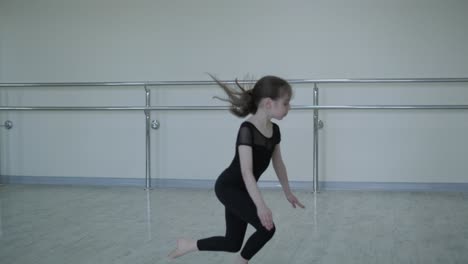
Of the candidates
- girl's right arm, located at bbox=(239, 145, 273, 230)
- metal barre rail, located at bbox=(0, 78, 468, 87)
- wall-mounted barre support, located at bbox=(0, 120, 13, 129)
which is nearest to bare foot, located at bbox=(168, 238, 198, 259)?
girl's right arm, located at bbox=(239, 145, 273, 230)

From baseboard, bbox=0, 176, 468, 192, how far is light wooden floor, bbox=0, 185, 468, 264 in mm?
132

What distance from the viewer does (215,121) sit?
504 cm

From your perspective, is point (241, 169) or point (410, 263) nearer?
point (241, 169)

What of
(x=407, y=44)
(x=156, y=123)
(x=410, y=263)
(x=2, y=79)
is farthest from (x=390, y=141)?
(x=2, y=79)

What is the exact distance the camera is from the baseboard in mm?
4773

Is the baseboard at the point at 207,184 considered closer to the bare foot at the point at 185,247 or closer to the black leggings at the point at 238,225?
the bare foot at the point at 185,247

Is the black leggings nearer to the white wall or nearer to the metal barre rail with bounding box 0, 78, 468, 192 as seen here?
the metal barre rail with bounding box 0, 78, 468, 192

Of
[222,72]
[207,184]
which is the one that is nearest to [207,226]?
[207,184]

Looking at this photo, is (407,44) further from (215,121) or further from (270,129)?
(270,129)

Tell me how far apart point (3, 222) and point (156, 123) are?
1.76 meters

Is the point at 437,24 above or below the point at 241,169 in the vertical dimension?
above

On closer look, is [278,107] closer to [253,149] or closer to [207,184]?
[253,149]

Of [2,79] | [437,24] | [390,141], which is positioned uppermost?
[437,24]

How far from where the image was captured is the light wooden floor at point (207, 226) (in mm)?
2762
